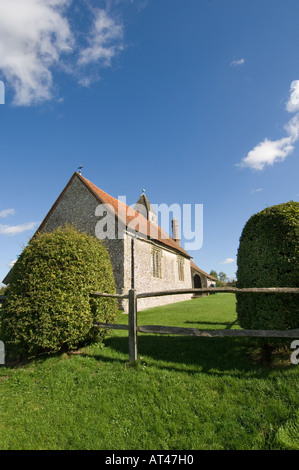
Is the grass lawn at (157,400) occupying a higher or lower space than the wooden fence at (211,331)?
lower

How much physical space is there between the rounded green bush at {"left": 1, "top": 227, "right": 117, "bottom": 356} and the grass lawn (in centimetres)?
60

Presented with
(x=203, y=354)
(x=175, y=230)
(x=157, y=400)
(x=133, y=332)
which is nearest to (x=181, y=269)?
(x=175, y=230)

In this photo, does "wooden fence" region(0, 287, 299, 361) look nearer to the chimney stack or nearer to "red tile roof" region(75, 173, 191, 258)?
"red tile roof" region(75, 173, 191, 258)

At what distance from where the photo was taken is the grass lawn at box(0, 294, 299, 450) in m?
3.09

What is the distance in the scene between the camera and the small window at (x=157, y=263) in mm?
17573

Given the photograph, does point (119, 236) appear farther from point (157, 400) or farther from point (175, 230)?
point (175, 230)

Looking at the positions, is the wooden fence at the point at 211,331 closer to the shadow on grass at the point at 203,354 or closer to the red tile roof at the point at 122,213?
the shadow on grass at the point at 203,354

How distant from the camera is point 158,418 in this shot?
134 inches

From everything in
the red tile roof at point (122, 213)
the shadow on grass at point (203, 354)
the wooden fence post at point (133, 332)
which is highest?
the red tile roof at point (122, 213)

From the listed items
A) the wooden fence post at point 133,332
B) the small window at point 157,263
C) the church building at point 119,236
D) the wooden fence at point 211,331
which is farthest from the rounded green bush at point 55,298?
the small window at point 157,263

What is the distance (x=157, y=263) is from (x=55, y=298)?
13040mm

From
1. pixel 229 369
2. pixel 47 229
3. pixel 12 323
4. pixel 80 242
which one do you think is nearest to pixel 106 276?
pixel 80 242

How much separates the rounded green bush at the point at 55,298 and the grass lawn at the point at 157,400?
600 millimetres
